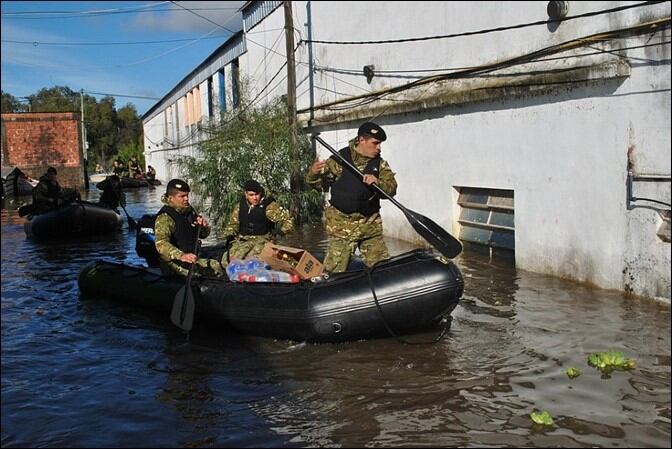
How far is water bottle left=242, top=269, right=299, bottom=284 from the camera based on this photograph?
661 centimetres

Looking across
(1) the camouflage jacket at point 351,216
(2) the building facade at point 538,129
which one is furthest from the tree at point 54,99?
(1) the camouflage jacket at point 351,216

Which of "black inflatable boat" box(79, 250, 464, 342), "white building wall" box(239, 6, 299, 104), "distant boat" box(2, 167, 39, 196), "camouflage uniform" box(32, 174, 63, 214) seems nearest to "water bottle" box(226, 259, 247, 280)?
"black inflatable boat" box(79, 250, 464, 342)

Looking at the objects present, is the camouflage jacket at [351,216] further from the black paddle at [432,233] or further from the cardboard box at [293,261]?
the cardboard box at [293,261]

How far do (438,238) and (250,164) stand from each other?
27.3ft

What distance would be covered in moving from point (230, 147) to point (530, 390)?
10416 millimetres

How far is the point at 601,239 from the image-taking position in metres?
7.27

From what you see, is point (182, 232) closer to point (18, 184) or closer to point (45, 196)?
point (45, 196)

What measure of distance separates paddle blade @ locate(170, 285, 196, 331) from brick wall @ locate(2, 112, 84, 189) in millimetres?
28933

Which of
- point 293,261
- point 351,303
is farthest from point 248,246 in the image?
point 351,303

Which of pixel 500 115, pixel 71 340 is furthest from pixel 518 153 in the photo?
pixel 71 340

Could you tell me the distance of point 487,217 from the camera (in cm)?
966

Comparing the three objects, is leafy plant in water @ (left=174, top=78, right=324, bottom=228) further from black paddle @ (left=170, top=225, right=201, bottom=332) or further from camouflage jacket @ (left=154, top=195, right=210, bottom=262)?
black paddle @ (left=170, top=225, right=201, bottom=332)

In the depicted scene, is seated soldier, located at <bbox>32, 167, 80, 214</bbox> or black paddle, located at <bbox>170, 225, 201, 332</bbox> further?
seated soldier, located at <bbox>32, 167, 80, 214</bbox>

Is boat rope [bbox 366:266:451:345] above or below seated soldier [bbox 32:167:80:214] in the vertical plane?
below
